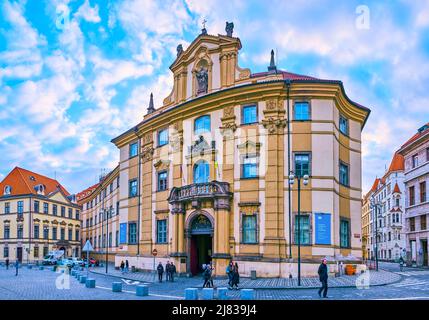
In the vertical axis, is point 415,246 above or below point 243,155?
below

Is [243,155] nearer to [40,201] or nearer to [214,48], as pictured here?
[214,48]

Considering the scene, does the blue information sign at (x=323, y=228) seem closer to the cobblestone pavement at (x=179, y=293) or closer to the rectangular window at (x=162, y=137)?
the cobblestone pavement at (x=179, y=293)

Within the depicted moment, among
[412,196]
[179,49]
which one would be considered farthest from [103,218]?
[412,196]

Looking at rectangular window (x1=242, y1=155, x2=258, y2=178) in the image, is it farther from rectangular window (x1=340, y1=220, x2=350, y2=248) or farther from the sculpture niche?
the sculpture niche

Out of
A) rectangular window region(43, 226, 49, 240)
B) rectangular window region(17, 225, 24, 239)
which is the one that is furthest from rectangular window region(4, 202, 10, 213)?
rectangular window region(43, 226, 49, 240)

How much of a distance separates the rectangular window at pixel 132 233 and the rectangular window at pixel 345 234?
66.9 feet

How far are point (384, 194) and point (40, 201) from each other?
69.2 metres

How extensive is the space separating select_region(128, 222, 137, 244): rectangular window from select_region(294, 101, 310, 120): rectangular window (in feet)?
68.1

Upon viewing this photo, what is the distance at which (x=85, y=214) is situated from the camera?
3541 inches

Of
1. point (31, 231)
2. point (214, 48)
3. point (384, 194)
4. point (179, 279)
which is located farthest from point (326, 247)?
point (384, 194)

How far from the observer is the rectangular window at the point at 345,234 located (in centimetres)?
3444

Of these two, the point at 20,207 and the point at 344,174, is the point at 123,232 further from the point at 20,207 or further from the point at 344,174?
the point at 20,207

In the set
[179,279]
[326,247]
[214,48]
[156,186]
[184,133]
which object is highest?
[214,48]
